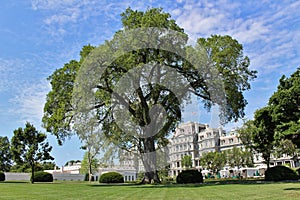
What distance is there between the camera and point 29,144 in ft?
125

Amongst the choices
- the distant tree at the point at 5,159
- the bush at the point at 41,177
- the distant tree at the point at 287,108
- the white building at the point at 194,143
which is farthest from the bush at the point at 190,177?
the white building at the point at 194,143

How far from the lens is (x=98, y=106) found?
1104 inches

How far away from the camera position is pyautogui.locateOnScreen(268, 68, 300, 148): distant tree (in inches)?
522

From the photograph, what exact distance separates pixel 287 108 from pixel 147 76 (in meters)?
14.4

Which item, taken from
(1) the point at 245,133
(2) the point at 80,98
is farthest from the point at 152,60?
(1) the point at 245,133

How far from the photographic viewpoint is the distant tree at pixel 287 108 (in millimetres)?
13266

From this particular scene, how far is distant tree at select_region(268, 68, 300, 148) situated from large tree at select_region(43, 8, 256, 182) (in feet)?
34.8

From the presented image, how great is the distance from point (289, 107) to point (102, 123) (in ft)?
64.6

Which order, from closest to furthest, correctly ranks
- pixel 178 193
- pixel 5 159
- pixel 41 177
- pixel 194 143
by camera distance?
pixel 178 193 < pixel 41 177 < pixel 5 159 < pixel 194 143

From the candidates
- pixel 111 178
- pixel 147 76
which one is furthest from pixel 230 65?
pixel 111 178

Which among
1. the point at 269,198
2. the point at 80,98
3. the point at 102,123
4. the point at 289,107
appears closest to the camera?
the point at 269,198

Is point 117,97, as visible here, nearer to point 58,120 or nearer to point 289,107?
point 58,120

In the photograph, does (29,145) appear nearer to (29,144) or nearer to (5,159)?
(29,144)

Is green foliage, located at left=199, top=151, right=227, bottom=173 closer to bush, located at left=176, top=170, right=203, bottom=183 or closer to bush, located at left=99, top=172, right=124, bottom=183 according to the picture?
bush, located at left=99, top=172, right=124, bottom=183
